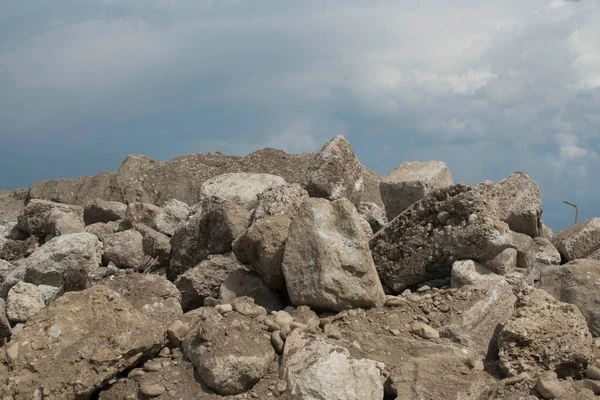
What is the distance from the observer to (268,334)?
6.20 m

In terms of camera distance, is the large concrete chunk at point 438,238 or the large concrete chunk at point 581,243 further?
the large concrete chunk at point 581,243

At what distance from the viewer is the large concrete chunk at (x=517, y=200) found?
9336 millimetres

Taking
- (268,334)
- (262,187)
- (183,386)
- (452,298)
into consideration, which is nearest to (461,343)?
(452,298)

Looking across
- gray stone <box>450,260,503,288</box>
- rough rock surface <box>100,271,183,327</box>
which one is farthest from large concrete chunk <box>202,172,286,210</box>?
gray stone <box>450,260,503,288</box>

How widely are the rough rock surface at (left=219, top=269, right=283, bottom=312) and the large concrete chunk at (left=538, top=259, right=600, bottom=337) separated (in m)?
3.13

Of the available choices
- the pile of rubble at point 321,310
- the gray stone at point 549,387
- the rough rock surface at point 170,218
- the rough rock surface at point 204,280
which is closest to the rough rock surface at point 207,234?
the pile of rubble at point 321,310

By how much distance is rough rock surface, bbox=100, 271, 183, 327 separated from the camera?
7.39 metres

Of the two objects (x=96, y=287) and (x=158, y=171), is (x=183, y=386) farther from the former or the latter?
(x=158, y=171)

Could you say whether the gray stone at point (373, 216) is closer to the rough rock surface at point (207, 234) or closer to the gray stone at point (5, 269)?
the rough rock surface at point (207, 234)

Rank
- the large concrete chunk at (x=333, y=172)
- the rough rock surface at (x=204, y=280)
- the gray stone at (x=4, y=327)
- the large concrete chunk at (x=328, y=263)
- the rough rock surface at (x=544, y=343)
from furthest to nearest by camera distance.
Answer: the large concrete chunk at (x=333, y=172)
the rough rock surface at (x=204, y=280)
the gray stone at (x=4, y=327)
the large concrete chunk at (x=328, y=263)
the rough rock surface at (x=544, y=343)

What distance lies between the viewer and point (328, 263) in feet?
22.0

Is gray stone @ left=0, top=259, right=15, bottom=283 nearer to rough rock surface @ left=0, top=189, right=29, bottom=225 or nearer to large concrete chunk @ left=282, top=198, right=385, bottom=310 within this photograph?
large concrete chunk @ left=282, top=198, right=385, bottom=310

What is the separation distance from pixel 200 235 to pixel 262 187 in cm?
209

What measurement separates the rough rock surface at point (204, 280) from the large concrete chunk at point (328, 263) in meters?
1.18
